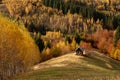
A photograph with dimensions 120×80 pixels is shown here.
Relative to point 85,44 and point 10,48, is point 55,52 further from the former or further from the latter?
point 10,48

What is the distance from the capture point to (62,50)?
5443 inches

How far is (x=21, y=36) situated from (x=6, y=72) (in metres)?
→ 7.74

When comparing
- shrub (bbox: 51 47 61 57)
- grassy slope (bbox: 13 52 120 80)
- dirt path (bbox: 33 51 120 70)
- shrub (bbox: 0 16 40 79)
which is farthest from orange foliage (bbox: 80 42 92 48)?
shrub (bbox: 0 16 40 79)

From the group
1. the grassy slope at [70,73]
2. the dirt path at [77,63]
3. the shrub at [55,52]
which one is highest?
the grassy slope at [70,73]

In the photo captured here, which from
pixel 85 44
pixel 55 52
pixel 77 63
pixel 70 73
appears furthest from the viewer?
pixel 85 44

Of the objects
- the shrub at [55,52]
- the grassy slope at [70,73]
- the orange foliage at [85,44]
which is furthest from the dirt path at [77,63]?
the orange foliage at [85,44]

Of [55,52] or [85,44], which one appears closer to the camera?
[55,52]

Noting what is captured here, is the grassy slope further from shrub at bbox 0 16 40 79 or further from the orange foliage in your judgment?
the orange foliage

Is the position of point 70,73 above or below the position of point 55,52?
above

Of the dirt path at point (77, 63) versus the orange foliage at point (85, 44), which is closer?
the dirt path at point (77, 63)

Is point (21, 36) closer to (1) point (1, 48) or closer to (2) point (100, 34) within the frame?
(1) point (1, 48)

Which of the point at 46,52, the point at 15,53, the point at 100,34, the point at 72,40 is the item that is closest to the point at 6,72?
the point at 15,53

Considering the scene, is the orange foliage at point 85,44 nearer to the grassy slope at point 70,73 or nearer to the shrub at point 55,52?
the shrub at point 55,52

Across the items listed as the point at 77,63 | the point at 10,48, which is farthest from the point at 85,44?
the point at 10,48
